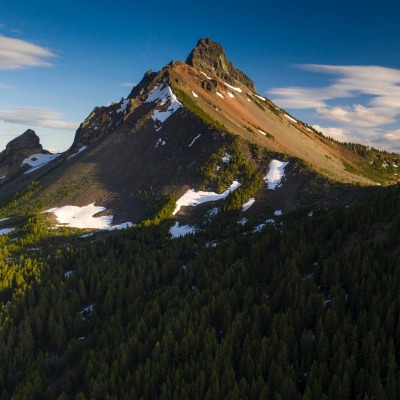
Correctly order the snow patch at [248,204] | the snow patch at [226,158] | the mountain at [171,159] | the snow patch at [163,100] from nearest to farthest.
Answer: the snow patch at [248,204] < the mountain at [171,159] < the snow patch at [226,158] < the snow patch at [163,100]

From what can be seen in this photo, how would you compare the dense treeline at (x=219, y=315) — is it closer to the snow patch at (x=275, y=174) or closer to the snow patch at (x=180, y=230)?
the snow patch at (x=180, y=230)

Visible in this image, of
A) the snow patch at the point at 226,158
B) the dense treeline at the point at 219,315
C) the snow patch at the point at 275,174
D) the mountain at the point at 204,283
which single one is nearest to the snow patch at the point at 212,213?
the mountain at the point at 204,283

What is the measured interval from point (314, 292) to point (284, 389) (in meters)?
20.9

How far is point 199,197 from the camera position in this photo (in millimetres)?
129000

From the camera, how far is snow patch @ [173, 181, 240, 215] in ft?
415

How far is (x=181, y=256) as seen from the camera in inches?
3873

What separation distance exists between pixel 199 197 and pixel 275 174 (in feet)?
88.2

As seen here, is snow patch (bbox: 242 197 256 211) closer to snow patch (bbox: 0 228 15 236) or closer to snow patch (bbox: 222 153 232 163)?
snow patch (bbox: 222 153 232 163)

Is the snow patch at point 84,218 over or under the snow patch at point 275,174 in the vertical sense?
under

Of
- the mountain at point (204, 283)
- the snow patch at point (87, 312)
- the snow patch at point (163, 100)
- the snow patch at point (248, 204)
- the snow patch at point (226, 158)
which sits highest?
the snow patch at point (163, 100)

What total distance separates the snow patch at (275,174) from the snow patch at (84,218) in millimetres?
47661

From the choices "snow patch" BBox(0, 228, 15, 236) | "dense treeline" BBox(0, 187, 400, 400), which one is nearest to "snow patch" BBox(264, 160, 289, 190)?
"dense treeline" BBox(0, 187, 400, 400)

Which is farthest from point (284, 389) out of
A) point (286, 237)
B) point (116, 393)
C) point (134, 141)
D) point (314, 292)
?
point (134, 141)

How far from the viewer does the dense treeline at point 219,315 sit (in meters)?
55.9
